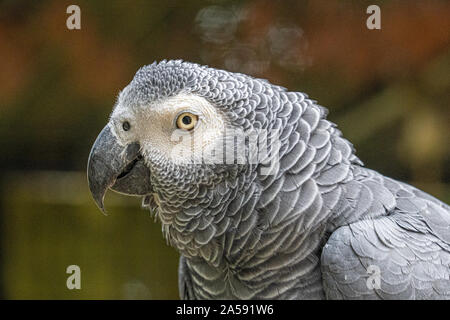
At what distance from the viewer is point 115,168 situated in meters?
1.20

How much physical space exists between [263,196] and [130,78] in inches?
62.0

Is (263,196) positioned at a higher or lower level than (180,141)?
lower

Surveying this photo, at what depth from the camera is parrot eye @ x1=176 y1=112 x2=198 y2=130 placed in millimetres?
1159

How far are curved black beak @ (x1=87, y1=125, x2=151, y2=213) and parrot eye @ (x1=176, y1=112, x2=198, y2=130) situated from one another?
0.14 m

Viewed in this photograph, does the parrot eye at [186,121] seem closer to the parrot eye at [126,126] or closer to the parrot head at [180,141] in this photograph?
the parrot head at [180,141]

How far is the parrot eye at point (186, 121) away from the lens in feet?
3.80

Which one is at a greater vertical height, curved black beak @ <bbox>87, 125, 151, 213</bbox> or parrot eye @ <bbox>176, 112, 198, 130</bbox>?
parrot eye @ <bbox>176, 112, 198, 130</bbox>

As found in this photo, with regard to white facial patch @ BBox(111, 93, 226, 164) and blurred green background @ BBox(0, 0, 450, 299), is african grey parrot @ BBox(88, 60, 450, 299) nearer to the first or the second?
white facial patch @ BBox(111, 93, 226, 164)

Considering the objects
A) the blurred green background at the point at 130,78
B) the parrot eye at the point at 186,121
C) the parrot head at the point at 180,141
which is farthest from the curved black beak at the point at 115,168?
the blurred green background at the point at 130,78

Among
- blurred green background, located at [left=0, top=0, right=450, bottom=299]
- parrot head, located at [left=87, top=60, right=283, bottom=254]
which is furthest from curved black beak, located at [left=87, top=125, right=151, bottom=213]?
blurred green background, located at [left=0, top=0, right=450, bottom=299]

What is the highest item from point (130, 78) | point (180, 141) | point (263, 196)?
point (130, 78)

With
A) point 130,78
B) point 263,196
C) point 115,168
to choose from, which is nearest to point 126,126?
point 115,168

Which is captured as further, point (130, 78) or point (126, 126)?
point (130, 78)

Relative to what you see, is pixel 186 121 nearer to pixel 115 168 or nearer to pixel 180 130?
pixel 180 130
